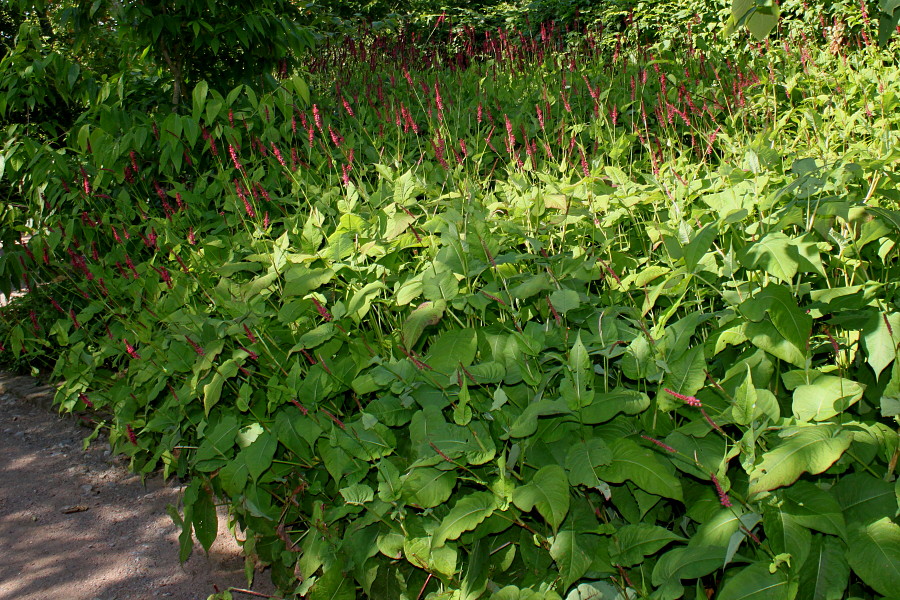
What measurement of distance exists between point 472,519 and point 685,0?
25.1 ft

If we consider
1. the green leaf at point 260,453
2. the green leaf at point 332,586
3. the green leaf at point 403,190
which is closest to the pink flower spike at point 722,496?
the green leaf at point 332,586

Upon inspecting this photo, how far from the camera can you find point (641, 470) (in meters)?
1.63

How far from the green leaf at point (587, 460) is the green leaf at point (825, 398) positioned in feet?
1.38

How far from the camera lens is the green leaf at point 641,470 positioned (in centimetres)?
159

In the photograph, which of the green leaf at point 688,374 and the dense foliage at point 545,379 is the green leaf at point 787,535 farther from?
the green leaf at point 688,374

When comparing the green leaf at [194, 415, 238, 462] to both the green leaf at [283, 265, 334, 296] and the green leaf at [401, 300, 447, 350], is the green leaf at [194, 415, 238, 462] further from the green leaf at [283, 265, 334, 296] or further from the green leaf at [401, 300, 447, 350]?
the green leaf at [401, 300, 447, 350]

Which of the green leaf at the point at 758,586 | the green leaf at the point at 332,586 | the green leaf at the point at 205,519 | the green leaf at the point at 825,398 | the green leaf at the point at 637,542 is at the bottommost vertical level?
the green leaf at the point at 332,586

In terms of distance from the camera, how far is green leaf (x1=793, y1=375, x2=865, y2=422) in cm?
155

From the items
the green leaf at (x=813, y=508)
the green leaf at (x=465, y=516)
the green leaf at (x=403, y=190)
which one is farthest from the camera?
the green leaf at (x=403, y=190)

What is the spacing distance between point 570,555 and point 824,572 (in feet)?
1.67

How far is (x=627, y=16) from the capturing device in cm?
875

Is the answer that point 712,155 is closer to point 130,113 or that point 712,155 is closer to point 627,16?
point 130,113

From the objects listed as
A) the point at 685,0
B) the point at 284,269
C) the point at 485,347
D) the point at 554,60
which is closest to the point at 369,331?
the point at 284,269

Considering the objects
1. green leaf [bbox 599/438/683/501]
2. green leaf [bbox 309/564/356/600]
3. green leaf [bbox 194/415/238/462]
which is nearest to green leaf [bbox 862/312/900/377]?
green leaf [bbox 599/438/683/501]
